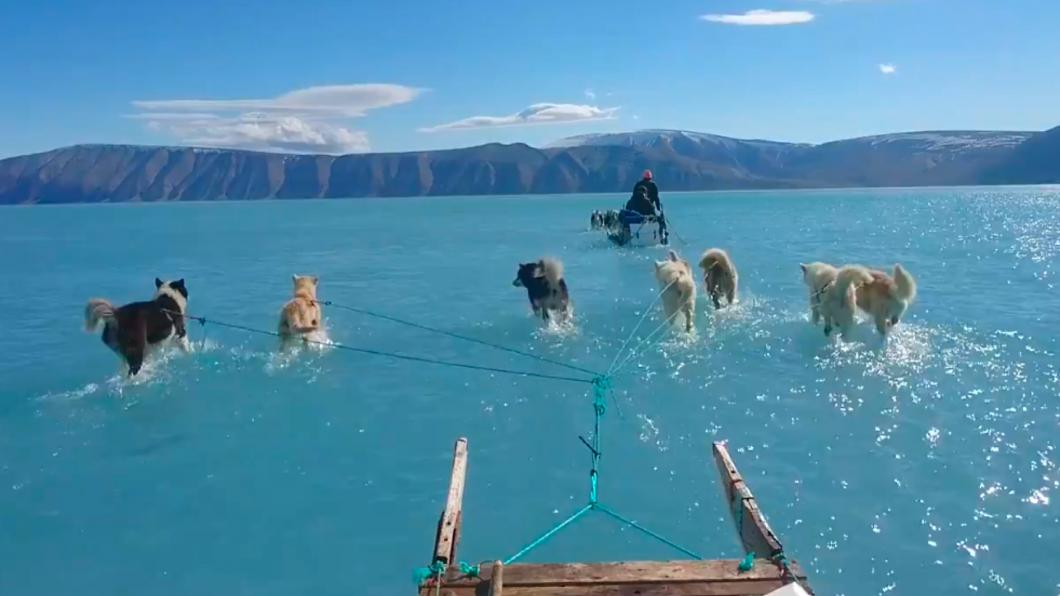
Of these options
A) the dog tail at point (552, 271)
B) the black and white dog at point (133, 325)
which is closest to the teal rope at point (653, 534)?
the dog tail at point (552, 271)

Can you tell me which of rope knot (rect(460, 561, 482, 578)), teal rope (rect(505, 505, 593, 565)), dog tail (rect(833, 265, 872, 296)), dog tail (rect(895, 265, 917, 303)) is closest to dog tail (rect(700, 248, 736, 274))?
dog tail (rect(833, 265, 872, 296))

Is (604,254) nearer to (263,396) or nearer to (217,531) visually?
(263,396)

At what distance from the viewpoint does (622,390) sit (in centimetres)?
881

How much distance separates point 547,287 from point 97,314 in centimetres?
614

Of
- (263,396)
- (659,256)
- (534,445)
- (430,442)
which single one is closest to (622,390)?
(534,445)

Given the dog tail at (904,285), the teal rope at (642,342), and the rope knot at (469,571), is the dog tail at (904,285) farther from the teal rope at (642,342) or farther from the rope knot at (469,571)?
the rope knot at (469,571)

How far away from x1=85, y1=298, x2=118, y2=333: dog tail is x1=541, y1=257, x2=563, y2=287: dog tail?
5.93 metres

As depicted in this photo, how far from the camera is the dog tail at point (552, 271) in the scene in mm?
11742

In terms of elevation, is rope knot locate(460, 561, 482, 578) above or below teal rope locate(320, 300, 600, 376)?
above

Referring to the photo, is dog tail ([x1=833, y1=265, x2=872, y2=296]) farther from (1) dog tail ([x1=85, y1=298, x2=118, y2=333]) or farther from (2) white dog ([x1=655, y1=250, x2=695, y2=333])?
(1) dog tail ([x1=85, y1=298, x2=118, y2=333])

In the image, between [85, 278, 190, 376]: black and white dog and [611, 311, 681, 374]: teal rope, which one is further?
[611, 311, 681, 374]: teal rope

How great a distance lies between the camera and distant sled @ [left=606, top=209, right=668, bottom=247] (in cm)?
2572

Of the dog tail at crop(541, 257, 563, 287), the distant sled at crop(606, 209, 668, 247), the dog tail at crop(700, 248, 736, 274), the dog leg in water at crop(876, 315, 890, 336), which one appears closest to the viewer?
the dog leg in water at crop(876, 315, 890, 336)

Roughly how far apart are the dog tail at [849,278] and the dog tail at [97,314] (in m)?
9.30
